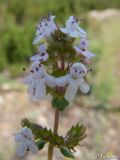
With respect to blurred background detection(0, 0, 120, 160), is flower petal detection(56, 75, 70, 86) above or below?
below

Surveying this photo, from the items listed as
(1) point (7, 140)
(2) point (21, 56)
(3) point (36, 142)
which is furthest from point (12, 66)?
(3) point (36, 142)

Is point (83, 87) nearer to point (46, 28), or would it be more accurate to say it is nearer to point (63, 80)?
point (63, 80)

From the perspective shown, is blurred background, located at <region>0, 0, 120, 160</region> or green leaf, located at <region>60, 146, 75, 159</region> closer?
green leaf, located at <region>60, 146, 75, 159</region>

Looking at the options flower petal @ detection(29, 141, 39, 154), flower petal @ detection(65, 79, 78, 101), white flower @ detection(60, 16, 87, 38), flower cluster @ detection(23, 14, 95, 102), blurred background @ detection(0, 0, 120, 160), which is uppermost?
blurred background @ detection(0, 0, 120, 160)

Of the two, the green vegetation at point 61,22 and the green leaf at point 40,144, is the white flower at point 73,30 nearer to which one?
the green leaf at point 40,144

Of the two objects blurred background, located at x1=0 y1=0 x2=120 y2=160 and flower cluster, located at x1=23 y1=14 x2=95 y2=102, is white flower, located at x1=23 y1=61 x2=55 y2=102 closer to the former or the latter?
flower cluster, located at x1=23 y1=14 x2=95 y2=102

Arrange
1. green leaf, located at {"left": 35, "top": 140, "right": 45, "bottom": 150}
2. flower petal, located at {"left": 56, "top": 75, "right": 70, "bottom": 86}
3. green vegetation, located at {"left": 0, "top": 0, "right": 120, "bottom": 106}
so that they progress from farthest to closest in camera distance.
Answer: green vegetation, located at {"left": 0, "top": 0, "right": 120, "bottom": 106}
green leaf, located at {"left": 35, "top": 140, "right": 45, "bottom": 150}
flower petal, located at {"left": 56, "top": 75, "right": 70, "bottom": 86}

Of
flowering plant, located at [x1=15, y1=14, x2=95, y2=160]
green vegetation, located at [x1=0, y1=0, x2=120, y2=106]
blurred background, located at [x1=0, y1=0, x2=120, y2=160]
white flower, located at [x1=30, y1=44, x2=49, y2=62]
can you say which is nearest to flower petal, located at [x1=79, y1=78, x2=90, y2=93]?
flowering plant, located at [x1=15, y1=14, x2=95, y2=160]

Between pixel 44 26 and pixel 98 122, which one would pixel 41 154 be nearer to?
pixel 98 122

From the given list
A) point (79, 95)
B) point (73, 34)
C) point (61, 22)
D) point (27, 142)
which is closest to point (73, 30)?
point (73, 34)
